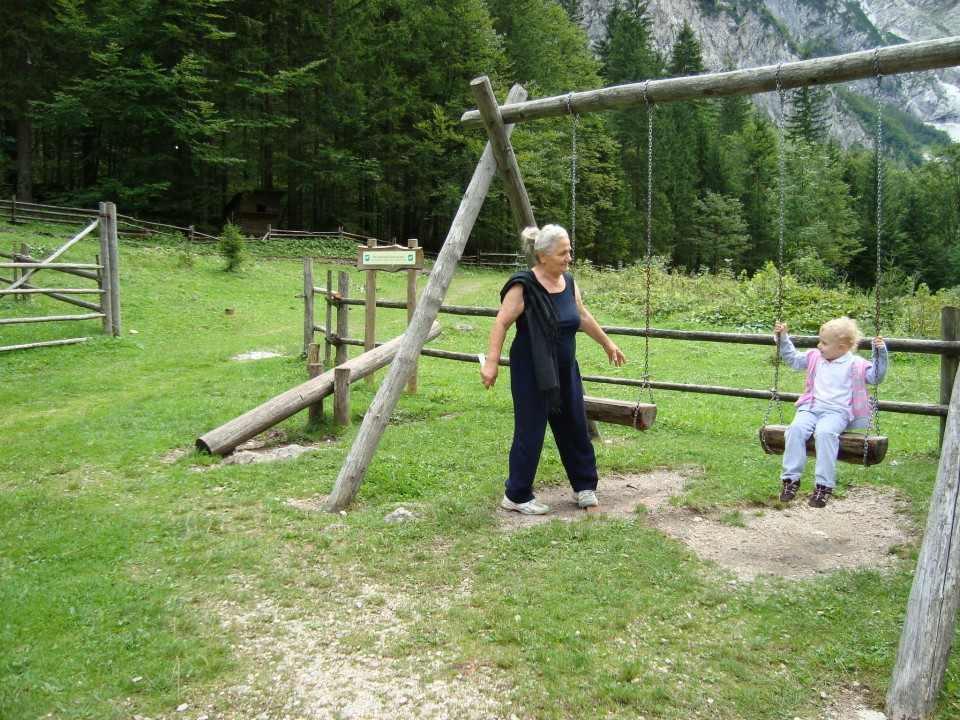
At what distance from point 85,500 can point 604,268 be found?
1127 inches

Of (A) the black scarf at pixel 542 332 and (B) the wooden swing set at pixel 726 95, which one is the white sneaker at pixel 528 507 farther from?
(B) the wooden swing set at pixel 726 95

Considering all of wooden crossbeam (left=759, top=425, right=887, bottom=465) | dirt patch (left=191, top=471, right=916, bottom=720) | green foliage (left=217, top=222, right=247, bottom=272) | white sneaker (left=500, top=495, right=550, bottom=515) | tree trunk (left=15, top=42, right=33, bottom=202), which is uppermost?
tree trunk (left=15, top=42, right=33, bottom=202)

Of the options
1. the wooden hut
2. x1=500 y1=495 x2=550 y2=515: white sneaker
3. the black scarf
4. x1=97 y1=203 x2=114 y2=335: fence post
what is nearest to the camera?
the black scarf

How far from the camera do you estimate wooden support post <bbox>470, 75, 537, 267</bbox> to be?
6.06m

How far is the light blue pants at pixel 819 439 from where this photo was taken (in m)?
4.53

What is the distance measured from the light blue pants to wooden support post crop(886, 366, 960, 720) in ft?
3.48

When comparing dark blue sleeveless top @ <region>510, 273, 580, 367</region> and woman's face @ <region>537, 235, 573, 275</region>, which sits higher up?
woman's face @ <region>537, 235, 573, 275</region>

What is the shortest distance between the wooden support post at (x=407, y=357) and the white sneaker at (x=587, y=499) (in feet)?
5.15

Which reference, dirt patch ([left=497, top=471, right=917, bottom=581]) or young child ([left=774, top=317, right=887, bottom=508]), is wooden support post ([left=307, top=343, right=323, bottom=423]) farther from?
young child ([left=774, top=317, right=887, bottom=508])

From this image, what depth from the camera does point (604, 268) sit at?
32.4 meters

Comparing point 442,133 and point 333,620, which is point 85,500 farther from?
point 442,133

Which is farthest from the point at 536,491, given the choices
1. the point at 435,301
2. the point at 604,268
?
the point at 604,268

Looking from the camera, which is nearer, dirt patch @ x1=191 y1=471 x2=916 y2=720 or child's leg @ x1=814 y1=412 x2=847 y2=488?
dirt patch @ x1=191 y1=471 x2=916 y2=720

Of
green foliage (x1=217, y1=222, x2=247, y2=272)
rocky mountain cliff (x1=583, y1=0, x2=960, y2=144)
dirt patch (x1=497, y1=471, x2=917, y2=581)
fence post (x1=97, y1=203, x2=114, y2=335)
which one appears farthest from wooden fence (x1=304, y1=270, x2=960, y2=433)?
rocky mountain cliff (x1=583, y1=0, x2=960, y2=144)
